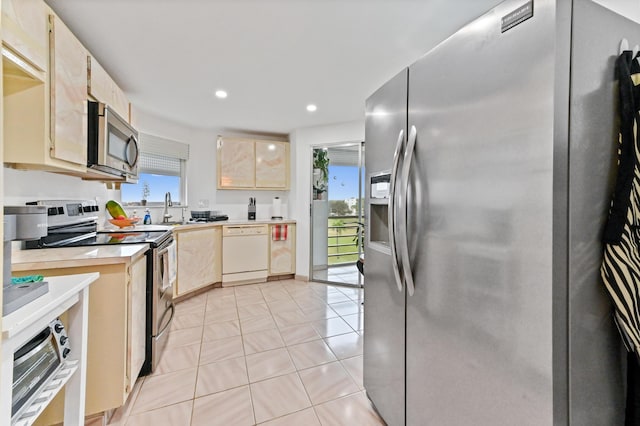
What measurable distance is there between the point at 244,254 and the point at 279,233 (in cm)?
60

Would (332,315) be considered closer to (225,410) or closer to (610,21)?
(225,410)

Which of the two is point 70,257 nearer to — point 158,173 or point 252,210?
point 158,173

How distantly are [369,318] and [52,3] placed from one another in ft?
8.52

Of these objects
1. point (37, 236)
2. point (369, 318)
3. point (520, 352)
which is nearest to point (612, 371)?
point (520, 352)

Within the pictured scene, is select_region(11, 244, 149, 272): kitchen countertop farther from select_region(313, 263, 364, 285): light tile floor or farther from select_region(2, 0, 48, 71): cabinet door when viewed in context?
select_region(313, 263, 364, 285): light tile floor

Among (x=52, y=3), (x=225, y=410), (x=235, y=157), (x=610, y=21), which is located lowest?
(x=225, y=410)

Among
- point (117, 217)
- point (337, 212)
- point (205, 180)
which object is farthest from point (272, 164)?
point (117, 217)

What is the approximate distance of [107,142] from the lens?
196cm

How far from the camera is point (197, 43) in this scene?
6.46ft

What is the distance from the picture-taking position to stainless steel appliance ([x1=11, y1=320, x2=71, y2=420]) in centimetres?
90

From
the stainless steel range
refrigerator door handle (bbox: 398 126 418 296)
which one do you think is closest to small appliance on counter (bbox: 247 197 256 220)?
the stainless steel range

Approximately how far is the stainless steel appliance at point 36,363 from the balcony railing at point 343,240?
3.26 metres

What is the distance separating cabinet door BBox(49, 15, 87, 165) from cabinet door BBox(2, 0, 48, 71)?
0.08 meters

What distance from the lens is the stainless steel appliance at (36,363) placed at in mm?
904
